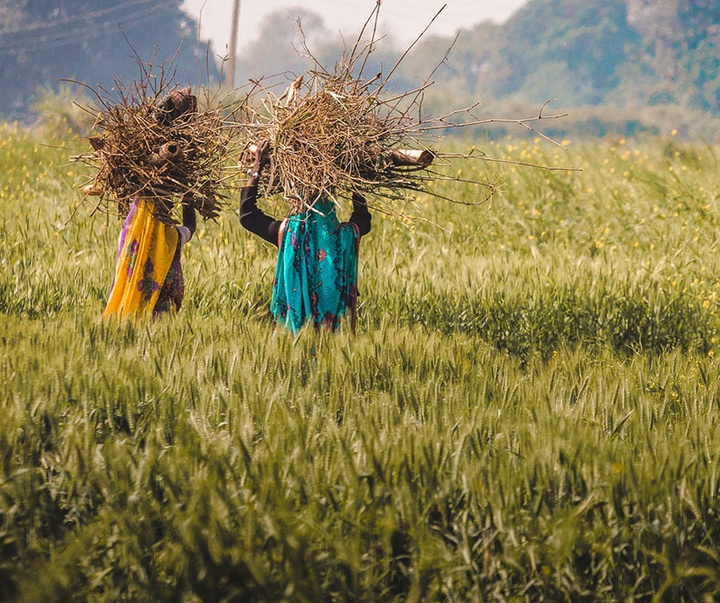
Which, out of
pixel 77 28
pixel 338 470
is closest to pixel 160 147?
pixel 338 470

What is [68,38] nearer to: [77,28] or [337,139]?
[77,28]

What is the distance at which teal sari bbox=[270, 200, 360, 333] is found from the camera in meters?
4.02

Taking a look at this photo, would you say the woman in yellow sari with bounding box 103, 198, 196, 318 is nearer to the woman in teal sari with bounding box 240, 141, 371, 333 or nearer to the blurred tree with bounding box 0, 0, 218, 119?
the woman in teal sari with bounding box 240, 141, 371, 333

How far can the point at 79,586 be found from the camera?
2.08 meters

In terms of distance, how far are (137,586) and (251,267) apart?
163 inches

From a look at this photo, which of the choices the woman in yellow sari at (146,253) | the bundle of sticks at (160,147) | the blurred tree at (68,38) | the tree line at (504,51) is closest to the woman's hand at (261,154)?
the bundle of sticks at (160,147)

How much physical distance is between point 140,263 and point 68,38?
68850 millimetres

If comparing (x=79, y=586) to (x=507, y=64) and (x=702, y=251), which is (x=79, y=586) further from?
(x=507, y=64)

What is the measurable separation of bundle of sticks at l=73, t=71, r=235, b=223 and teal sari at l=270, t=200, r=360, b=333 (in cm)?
52

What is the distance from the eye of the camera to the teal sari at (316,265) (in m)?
4.02

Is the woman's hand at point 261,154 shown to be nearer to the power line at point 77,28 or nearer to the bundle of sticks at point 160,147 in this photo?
the bundle of sticks at point 160,147

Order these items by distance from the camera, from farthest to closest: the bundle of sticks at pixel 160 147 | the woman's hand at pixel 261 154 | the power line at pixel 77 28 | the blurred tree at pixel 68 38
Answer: the power line at pixel 77 28 → the blurred tree at pixel 68 38 → the bundle of sticks at pixel 160 147 → the woman's hand at pixel 261 154

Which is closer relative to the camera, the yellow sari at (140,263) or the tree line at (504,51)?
the yellow sari at (140,263)

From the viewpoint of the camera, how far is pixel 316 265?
159 inches
